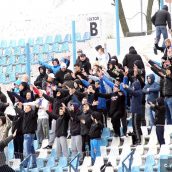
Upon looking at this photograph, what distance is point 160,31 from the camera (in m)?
36.5

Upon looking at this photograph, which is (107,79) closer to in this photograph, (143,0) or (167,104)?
(167,104)

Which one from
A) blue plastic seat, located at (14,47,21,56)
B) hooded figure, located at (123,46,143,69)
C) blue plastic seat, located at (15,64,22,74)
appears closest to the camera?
hooded figure, located at (123,46,143,69)

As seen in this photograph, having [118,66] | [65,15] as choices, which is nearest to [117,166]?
[118,66]

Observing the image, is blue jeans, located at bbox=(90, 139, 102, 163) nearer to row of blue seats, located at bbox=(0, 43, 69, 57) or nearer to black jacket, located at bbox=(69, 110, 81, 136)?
black jacket, located at bbox=(69, 110, 81, 136)

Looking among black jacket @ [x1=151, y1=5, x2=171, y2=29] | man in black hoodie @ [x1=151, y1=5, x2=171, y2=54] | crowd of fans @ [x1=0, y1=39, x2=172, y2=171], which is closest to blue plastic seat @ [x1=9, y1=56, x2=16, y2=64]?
crowd of fans @ [x1=0, y1=39, x2=172, y2=171]

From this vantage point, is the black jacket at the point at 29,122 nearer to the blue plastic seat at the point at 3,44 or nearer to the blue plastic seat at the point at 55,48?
the blue plastic seat at the point at 55,48

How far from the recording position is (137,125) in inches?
1283

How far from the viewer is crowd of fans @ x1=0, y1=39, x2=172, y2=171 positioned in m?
32.6

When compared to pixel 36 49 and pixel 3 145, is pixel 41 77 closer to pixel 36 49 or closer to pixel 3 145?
pixel 36 49

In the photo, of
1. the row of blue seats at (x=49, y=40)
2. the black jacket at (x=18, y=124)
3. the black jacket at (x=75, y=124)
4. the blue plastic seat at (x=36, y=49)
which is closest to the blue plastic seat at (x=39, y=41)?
the row of blue seats at (x=49, y=40)

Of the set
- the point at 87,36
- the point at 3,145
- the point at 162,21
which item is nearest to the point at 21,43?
the point at 87,36

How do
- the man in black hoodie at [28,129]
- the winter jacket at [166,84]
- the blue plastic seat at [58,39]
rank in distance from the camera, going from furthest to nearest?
the blue plastic seat at [58,39] < the man in black hoodie at [28,129] < the winter jacket at [166,84]

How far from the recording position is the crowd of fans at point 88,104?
3256cm

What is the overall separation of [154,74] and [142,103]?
5.81ft
